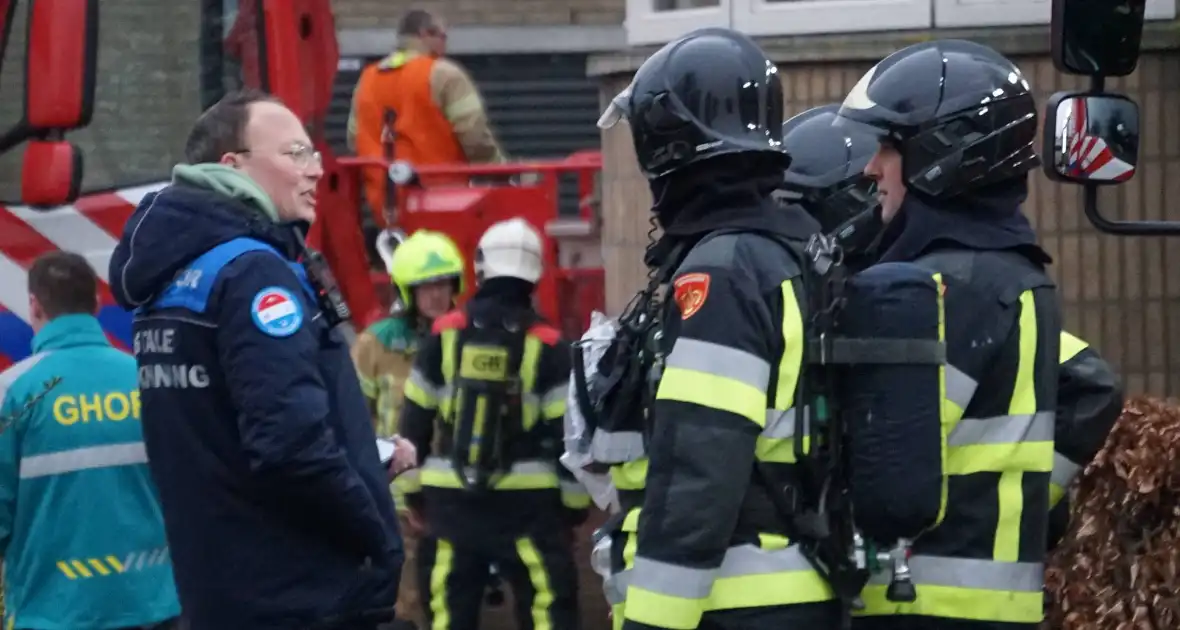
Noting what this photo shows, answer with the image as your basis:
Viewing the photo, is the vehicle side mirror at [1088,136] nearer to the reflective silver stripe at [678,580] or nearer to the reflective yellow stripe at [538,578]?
the reflective silver stripe at [678,580]

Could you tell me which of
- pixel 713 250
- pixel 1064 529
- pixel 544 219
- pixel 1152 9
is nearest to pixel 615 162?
pixel 544 219

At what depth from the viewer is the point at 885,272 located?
3.79 meters

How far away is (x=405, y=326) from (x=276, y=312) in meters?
4.04

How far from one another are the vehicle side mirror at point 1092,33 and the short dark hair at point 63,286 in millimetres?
2653

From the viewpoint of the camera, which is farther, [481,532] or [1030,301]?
[481,532]

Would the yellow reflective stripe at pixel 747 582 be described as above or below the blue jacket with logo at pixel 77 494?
above

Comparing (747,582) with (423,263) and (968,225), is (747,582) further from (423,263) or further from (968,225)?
(423,263)

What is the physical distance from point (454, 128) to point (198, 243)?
196 inches

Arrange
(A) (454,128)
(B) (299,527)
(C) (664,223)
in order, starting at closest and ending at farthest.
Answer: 1. (C) (664,223)
2. (B) (299,527)
3. (A) (454,128)

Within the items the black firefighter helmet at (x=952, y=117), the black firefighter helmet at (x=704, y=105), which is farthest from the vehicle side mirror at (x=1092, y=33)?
the black firefighter helmet at (x=704, y=105)

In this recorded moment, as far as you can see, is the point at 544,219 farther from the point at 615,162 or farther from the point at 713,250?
the point at 713,250

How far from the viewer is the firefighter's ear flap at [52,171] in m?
6.32

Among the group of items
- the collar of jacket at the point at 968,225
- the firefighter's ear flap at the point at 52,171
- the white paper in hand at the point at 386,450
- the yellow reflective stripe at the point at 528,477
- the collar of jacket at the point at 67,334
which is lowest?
the yellow reflective stripe at the point at 528,477

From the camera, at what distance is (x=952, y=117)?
4129mm
